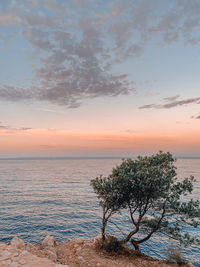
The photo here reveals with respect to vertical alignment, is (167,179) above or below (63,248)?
above

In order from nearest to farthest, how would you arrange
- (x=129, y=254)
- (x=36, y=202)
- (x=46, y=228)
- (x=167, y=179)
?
(x=167, y=179)
(x=129, y=254)
(x=46, y=228)
(x=36, y=202)

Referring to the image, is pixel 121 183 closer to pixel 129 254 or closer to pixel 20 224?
pixel 129 254

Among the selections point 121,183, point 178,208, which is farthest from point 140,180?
point 178,208

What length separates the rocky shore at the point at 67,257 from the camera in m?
12.5

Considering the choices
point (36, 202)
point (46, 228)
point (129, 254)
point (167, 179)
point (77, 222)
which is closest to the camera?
point (167, 179)

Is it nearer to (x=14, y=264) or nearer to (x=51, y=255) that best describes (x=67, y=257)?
(x=51, y=255)

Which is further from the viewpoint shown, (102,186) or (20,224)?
(20,224)

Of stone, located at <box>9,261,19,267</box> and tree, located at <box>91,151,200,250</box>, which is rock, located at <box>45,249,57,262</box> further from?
tree, located at <box>91,151,200,250</box>

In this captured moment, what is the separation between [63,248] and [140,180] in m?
12.1

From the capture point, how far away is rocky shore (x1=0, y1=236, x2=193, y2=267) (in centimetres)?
1245

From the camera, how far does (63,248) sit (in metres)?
18.4

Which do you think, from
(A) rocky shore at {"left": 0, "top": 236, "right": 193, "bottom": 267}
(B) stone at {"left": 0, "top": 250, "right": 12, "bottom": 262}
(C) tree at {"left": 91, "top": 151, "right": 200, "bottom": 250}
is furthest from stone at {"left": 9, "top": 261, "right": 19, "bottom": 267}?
(C) tree at {"left": 91, "top": 151, "right": 200, "bottom": 250}

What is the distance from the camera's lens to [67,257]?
1584 centimetres

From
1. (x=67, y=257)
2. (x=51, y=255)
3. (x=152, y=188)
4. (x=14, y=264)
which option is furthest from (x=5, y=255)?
(x=152, y=188)
